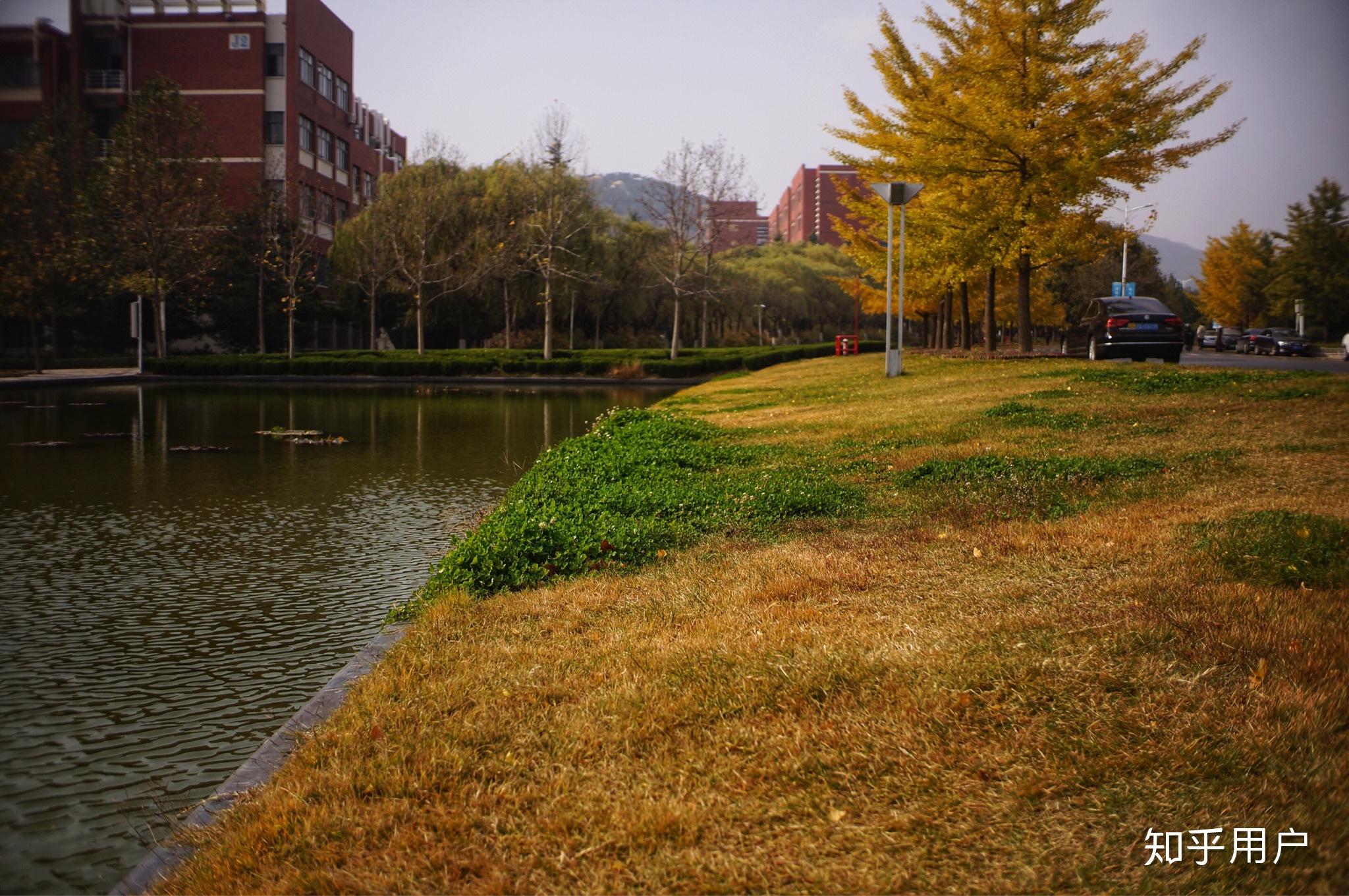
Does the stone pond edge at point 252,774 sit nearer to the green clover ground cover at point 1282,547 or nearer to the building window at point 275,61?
the green clover ground cover at point 1282,547

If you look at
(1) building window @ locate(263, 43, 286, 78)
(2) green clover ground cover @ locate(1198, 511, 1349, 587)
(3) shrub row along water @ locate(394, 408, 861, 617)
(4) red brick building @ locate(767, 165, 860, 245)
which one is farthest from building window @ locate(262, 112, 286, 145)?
(4) red brick building @ locate(767, 165, 860, 245)

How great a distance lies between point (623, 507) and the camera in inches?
348

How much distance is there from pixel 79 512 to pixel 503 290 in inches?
1659

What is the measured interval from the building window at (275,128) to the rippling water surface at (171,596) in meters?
42.7

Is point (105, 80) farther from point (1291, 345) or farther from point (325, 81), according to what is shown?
point (1291, 345)

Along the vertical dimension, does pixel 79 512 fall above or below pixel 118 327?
below

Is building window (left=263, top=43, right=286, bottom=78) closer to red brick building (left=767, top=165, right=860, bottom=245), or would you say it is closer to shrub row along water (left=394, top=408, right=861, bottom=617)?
shrub row along water (left=394, top=408, right=861, bottom=617)

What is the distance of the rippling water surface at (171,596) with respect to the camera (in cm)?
439

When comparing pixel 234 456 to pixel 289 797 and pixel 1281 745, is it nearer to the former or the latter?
pixel 289 797

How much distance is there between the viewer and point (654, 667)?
190 inches

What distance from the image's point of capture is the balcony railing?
178 ft

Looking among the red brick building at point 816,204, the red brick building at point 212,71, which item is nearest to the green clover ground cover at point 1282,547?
the red brick building at point 212,71

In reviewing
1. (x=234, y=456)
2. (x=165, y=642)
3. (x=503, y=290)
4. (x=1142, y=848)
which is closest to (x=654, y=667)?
(x=1142, y=848)

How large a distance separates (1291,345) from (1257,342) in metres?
2.62
